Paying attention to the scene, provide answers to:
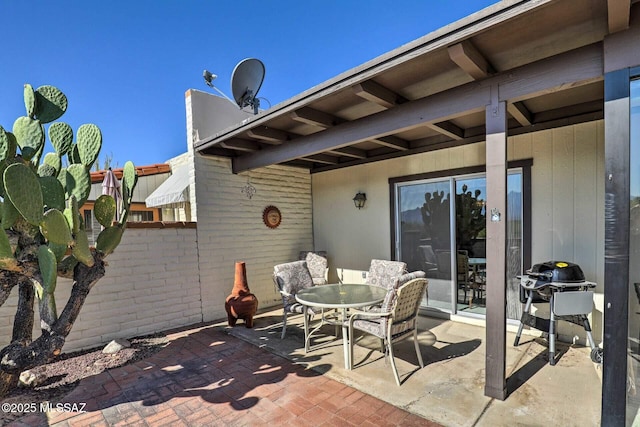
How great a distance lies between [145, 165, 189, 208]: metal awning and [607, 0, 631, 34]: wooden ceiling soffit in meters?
5.65

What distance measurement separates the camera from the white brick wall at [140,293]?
4230 millimetres

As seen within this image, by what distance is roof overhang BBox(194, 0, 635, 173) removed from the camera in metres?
2.17

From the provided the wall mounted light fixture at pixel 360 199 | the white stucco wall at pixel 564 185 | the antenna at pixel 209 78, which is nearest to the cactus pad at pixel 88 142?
the antenna at pixel 209 78

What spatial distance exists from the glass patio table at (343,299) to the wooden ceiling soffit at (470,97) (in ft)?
6.66

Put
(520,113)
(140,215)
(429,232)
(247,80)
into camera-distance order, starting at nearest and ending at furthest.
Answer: (520,113) → (429,232) → (247,80) → (140,215)

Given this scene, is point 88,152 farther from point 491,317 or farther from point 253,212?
point 491,317

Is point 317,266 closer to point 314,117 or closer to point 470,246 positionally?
point 470,246

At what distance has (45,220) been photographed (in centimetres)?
236

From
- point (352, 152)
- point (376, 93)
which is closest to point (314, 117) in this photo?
point (376, 93)

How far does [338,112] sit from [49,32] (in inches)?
228

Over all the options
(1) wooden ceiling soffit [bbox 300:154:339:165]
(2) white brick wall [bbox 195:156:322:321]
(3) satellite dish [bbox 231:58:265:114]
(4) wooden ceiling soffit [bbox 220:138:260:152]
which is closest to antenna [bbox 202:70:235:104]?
(3) satellite dish [bbox 231:58:265:114]

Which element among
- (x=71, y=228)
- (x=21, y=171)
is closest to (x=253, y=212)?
(x=71, y=228)

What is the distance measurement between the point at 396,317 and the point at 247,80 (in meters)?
5.00

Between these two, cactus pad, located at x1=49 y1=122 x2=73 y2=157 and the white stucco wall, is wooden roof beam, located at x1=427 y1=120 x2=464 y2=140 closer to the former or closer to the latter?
the white stucco wall
